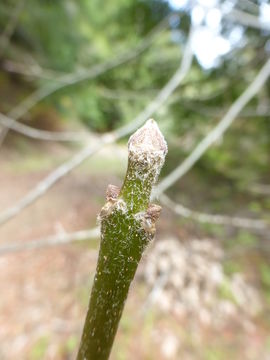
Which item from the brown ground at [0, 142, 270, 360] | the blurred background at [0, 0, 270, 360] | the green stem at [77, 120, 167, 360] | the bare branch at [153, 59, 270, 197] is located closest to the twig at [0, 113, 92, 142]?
the blurred background at [0, 0, 270, 360]

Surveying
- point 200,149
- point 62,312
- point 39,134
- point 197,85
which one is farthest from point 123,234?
point 197,85

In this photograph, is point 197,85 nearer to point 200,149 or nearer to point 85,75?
point 85,75

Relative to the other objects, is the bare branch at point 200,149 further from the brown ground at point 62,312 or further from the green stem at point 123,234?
the brown ground at point 62,312

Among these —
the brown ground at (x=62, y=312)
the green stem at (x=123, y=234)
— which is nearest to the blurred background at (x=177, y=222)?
the brown ground at (x=62, y=312)

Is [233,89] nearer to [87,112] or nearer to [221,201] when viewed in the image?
[221,201]

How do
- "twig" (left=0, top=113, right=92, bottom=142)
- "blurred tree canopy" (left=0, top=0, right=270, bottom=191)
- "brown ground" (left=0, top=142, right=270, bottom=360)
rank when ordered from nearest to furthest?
"twig" (left=0, top=113, right=92, bottom=142) → "brown ground" (left=0, top=142, right=270, bottom=360) → "blurred tree canopy" (left=0, top=0, right=270, bottom=191)

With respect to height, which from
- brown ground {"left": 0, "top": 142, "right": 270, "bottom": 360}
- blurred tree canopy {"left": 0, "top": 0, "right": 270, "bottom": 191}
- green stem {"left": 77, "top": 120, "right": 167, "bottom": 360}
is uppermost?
blurred tree canopy {"left": 0, "top": 0, "right": 270, "bottom": 191}

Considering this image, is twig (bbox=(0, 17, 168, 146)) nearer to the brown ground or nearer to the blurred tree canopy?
the blurred tree canopy

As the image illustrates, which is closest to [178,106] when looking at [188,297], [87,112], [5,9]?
[188,297]
